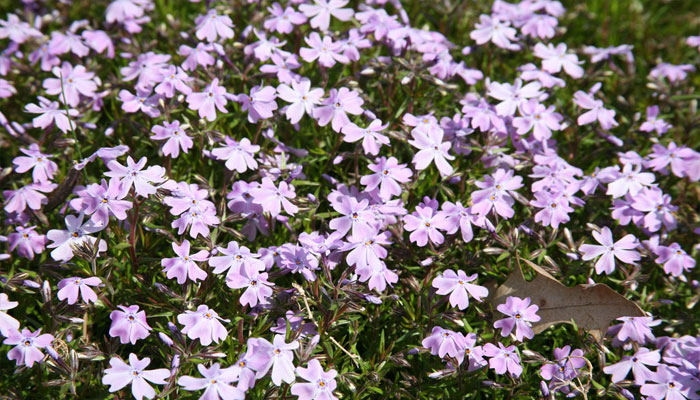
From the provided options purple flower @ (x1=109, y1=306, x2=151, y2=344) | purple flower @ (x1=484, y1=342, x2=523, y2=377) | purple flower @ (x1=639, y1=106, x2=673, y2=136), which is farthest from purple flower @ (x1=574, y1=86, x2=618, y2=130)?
purple flower @ (x1=109, y1=306, x2=151, y2=344)

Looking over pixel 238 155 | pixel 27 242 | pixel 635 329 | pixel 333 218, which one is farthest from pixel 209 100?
pixel 635 329

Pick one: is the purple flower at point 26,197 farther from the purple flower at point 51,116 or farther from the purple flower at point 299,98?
the purple flower at point 299,98

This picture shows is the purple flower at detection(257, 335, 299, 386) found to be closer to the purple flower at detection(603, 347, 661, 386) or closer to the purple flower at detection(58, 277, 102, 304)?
the purple flower at detection(58, 277, 102, 304)

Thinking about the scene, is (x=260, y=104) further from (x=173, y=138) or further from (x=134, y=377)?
(x=134, y=377)

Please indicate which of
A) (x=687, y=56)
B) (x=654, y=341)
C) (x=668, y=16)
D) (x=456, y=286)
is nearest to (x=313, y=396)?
(x=456, y=286)

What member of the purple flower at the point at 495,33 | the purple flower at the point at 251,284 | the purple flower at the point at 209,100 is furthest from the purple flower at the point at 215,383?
the purple flower at the point at 495,33

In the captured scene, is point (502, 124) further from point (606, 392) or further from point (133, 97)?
point (133, 97)
